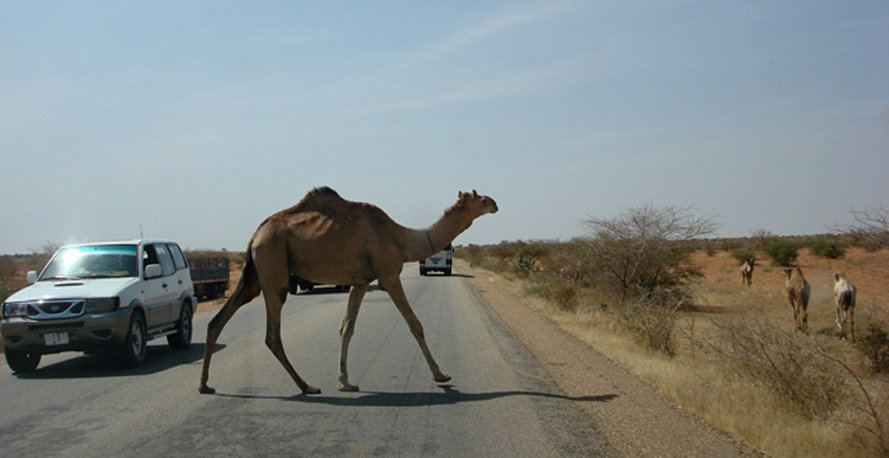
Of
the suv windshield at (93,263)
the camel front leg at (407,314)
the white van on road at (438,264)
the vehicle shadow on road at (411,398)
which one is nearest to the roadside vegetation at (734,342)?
the vehicle shadow on road at (411,398)

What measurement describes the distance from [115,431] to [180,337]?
6.93m

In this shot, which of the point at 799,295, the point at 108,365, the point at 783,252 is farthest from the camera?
the point at 783,252

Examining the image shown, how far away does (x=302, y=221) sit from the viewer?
9.26m

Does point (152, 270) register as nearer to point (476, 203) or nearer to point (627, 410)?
point (476, 203)

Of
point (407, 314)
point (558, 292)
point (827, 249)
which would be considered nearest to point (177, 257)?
point (407, 314)

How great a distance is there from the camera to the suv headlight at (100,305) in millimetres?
11242

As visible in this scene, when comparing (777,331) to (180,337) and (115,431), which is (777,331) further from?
(180,337)

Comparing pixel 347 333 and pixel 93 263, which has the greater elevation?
pixel 93 263

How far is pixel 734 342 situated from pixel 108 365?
9181mm

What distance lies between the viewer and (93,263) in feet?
41.7

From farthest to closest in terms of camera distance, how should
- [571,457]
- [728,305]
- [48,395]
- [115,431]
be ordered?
[728,305] → [48,395] → [115,431] → [571,457]

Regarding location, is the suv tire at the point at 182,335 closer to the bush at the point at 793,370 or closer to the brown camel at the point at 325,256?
the brown camel at the point at 325,256

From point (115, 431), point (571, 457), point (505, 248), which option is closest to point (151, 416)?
point (115, 431)

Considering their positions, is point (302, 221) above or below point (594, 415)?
above
